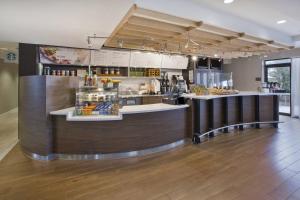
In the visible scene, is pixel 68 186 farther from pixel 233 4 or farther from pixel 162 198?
pixel 233 4

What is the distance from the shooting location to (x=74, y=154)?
3.67 m

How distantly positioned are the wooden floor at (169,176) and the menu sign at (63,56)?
258 cm

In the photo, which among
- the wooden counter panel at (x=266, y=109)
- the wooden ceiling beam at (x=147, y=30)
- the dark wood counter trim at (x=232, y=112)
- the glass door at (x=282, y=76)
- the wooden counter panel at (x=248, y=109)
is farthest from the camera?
the glass door at (x=282, y=76)

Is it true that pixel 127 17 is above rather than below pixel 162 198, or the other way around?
above

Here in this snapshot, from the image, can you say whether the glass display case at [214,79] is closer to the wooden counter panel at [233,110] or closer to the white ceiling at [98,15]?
the wooden counter panel at [233,110]

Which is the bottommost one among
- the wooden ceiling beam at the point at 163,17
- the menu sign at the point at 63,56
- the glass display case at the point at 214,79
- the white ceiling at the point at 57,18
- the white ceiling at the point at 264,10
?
the glass display case at the point at 214,79

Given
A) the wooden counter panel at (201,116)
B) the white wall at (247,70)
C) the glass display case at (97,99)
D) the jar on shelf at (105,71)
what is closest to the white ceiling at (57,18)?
the glass display case at (97,99)

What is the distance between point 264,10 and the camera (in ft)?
14.1

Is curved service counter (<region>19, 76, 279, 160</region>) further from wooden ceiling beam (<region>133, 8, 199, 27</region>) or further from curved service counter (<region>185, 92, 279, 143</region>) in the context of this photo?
wooden ceiling beam (<region>133, 8, 199, 27</region>)

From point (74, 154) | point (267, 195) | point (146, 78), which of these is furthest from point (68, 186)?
point (146, 78)

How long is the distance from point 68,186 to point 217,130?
4.15 meters

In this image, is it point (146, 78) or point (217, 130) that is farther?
point (146, 78)

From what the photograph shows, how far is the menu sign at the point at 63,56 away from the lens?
18.0 ft

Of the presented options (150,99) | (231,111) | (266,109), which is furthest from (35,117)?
(266,109)
